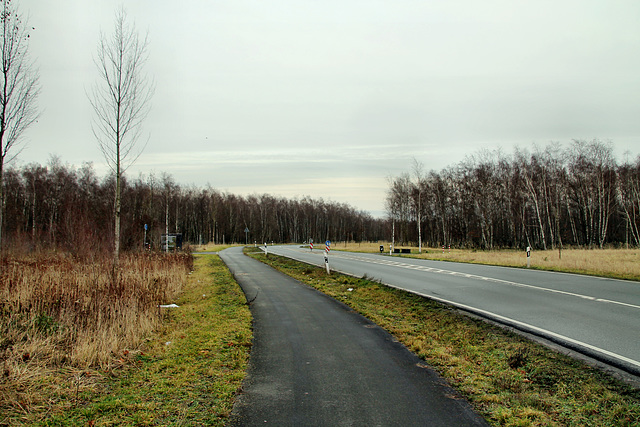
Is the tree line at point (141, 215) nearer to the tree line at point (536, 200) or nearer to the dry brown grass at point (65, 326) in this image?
the dry brown grass at point (65, 326)

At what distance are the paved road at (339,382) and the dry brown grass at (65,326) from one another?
2178 mm

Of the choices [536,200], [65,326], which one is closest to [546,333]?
[65,326]

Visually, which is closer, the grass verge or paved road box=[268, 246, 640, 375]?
the grass verge

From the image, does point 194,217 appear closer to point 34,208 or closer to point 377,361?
point 34,208

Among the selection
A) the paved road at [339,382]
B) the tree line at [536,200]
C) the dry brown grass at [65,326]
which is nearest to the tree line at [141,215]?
the dry brown grass at [65,326]

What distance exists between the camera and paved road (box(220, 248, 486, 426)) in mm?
3896

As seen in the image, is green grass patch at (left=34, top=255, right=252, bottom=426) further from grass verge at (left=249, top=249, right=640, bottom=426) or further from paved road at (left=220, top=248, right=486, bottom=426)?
grass verge at (left=249, top=249, right=640, bottom=426)

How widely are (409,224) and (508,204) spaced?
→ 81.6 feet

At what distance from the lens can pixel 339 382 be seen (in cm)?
488

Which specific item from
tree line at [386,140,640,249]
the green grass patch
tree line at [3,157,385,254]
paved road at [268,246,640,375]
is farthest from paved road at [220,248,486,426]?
tree line at [386,140,640,249]

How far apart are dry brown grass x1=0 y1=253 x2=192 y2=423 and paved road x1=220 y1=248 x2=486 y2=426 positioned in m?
2.18

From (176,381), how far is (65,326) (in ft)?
11.1

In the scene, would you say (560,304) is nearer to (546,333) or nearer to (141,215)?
(546,333)

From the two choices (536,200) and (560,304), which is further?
(536,200)
